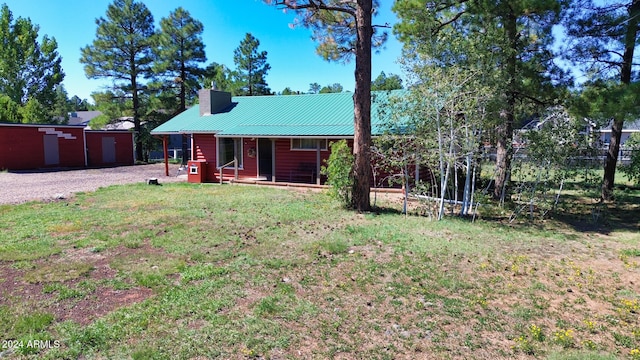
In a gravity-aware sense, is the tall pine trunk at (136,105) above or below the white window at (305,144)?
above

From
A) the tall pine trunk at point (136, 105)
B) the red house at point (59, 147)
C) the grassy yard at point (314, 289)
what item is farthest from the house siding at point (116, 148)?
the grassy yard at point (314, 289)

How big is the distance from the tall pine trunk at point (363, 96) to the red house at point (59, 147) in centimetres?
2078

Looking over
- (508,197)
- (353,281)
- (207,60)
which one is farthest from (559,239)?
(207,60)

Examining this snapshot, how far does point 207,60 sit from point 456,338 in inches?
1078

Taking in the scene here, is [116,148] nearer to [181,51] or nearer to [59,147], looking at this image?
[59,147]

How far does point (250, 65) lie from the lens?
35.2 m

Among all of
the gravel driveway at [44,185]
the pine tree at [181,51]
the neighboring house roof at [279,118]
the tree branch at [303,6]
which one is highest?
the pine tree at [181,51]

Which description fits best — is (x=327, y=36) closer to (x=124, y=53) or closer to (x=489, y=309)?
(x=489, y=309)

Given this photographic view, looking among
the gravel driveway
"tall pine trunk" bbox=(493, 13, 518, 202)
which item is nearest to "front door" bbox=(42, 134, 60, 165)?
the gravel driveway

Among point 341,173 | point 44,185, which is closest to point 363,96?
point 341,173

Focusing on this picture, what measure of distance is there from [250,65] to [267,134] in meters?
23.0

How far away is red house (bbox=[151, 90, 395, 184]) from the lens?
14500 millimetres

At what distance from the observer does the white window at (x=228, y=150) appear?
16.4 metres

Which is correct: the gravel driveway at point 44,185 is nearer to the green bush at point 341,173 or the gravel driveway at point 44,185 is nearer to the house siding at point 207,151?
the house siding at point 207,151
